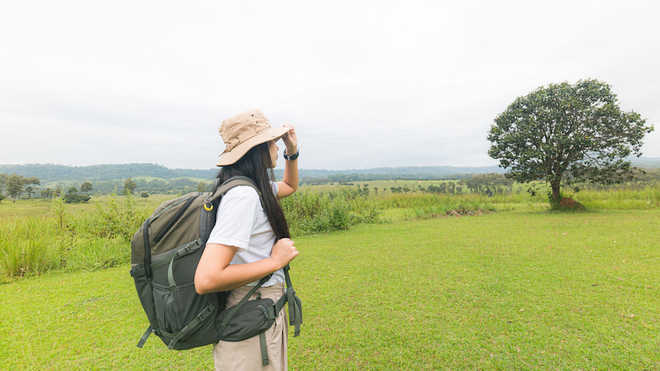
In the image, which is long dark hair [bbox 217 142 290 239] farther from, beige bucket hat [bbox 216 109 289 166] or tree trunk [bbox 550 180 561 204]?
tree trunk [bbox 550 180 561 204]

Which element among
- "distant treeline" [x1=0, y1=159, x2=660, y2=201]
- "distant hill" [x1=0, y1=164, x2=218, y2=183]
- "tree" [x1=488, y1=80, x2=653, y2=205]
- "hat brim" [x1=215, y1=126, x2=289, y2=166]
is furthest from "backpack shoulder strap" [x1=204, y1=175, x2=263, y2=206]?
"distant hill" [x1=0, y1=164, x2=218, y2=183]

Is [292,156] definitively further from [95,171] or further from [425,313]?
[95,171]

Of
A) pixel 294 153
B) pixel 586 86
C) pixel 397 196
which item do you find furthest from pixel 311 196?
pixel 586 86

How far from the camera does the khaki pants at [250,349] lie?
1.37m

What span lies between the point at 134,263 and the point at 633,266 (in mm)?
7730

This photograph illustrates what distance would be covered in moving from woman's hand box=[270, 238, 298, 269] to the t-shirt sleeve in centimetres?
21

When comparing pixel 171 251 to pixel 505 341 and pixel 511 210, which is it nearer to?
pixel 505 341

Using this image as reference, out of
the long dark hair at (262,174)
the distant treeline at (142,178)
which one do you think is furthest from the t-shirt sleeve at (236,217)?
the distant treeline at (142,178)

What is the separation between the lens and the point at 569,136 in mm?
11711

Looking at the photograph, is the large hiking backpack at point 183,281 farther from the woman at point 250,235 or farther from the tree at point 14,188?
the tree at point 14,188

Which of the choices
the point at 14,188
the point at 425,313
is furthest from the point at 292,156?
the point at 14,188

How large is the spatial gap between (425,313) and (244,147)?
3623 mm

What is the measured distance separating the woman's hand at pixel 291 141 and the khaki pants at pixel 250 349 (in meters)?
0.95

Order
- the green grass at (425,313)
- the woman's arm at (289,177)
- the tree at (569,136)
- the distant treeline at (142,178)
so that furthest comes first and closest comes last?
the distant treeline at (142,178) < the tree at (569,136) < the green grass at (425,313) < the woman's arm at (289,177)
